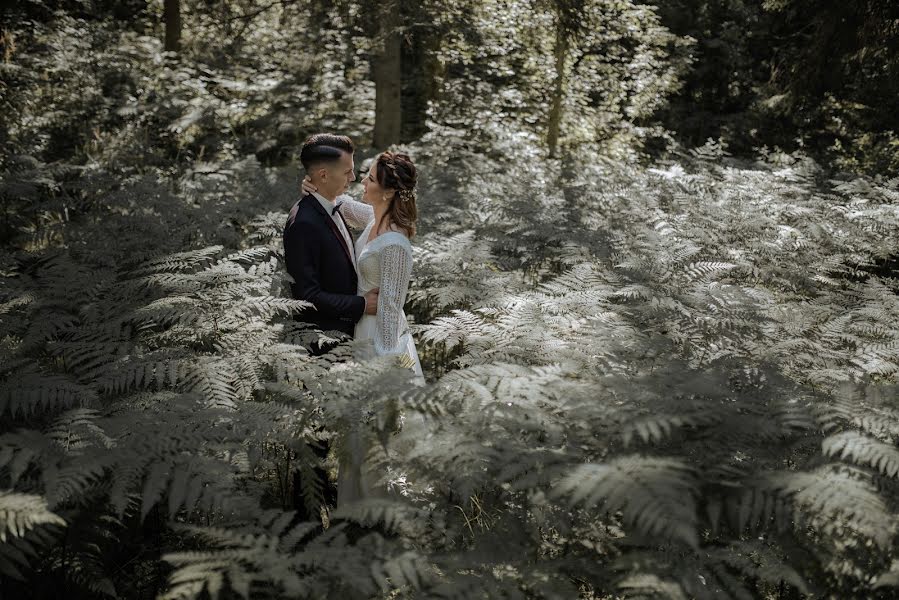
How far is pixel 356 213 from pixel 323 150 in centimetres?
71

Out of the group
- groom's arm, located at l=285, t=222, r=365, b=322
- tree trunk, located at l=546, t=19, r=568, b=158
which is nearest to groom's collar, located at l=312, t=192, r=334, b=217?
groom's arm, located at l=285, t=222, r=365, b=322

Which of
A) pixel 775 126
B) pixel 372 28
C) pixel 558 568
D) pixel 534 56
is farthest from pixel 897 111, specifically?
pixel 558 568

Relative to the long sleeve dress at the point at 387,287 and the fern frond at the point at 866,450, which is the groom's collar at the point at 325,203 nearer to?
the long sleeve dress at the point at 387,287

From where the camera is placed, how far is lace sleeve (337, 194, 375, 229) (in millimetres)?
4668

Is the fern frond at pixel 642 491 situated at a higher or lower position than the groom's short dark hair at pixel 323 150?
lower

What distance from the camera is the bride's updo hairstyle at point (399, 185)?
3.75 meters

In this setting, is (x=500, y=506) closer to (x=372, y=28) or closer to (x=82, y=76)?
(x=372, y=28)

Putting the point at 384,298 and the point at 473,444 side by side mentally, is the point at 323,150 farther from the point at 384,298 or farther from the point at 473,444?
the point at 473,444

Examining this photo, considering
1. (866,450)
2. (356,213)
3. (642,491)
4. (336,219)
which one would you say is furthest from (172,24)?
(866,450)

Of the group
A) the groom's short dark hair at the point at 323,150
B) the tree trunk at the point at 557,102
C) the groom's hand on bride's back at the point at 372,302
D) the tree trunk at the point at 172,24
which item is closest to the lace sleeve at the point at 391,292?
the groom's hand on bride's back at the point at 372,302

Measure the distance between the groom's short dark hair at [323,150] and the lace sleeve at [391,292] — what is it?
0.83 metres

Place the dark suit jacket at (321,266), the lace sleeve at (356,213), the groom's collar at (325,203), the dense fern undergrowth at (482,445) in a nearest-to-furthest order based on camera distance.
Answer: the dense fern undergrowth at (482,445) → the dark suit jacket at (321,266) → the groom's collar at (325,203) → the lace sleeve at (356,213)

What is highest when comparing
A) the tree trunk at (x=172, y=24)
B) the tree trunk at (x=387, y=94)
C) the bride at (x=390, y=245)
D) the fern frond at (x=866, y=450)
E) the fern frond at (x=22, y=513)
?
the tree trunk at (x=172, y=24)

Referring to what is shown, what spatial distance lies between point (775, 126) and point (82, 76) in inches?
876
